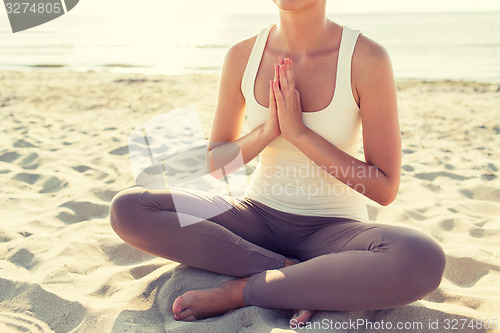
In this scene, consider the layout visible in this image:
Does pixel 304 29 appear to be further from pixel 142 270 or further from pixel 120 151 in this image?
pixel 120 151

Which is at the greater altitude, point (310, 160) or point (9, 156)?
point (310, 160)

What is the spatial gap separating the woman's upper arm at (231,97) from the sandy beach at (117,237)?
70 centimetres

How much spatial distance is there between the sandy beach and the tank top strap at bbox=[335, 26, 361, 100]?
3.02 feet

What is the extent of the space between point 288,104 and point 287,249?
0.67 m

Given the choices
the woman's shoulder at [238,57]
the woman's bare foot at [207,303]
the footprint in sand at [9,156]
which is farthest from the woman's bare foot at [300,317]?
the footprint in sand at [9,156]

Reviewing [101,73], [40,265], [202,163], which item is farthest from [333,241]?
[101,73]

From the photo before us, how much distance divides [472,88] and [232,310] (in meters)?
7.40

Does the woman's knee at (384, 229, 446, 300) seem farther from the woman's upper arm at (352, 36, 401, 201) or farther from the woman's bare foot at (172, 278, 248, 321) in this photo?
the woman's bare foot at (172, 278, 248, 321)

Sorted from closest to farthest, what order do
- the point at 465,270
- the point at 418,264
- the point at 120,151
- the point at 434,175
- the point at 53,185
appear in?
the point at 418,264
the point at 465,270
the point at 53,185
the point at 434,175
the point at 120,151

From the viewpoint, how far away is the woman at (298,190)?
1728 mm

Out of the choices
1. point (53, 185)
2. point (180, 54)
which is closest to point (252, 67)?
point (53, 185)

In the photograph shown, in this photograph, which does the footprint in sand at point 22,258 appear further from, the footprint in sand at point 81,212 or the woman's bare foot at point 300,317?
the woman's bare foot at point 300,317

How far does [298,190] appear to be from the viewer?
201 centimetres

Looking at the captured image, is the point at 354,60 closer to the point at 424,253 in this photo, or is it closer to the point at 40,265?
the point at 424,253
